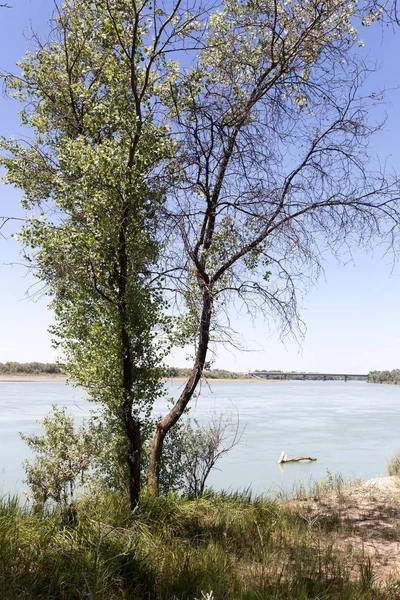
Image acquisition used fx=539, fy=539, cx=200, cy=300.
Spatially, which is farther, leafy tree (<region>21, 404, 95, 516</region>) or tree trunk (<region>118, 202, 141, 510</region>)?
leafy tree (<region>21, 404, 95, 516</region>)

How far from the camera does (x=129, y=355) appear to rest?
6914 mm

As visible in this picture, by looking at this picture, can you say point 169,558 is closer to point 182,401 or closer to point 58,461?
point 182,401

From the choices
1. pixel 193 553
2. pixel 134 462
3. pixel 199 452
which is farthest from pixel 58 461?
pixel 193 553

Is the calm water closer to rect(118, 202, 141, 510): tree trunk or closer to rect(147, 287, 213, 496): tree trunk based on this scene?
rect(147, 287, 213, 496): tree trunk

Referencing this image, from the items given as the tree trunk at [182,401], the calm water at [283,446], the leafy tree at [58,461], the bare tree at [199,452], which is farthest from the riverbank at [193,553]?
the calm water at [283,446]

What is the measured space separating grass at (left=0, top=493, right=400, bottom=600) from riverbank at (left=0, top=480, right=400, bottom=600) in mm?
12

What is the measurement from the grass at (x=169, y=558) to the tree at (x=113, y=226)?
3.10 ft

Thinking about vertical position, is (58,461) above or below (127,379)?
below

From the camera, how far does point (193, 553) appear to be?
538 centimetres

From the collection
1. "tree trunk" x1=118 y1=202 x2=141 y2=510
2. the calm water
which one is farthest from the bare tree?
"tree trunk" x1=118 y1=202 x2=141 y2=510

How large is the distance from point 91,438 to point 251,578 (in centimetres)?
463

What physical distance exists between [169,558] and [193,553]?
332mm

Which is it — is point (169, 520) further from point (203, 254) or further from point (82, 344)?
point (203, 254)

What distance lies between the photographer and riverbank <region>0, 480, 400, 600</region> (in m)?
4.36
